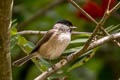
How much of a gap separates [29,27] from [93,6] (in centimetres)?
137

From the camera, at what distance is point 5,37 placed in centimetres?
236

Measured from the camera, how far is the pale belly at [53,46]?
3.71m

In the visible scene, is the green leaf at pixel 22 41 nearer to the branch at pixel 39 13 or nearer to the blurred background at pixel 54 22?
the blurred background at pixel 54 22

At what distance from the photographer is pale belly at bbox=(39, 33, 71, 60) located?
3.71 metres

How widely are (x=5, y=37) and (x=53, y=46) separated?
1.46 m

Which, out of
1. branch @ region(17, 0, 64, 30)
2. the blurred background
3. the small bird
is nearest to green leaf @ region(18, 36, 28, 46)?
the small bird

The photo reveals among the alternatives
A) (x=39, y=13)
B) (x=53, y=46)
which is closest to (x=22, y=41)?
(x=53, y=46)

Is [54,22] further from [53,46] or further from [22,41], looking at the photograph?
[22,41]

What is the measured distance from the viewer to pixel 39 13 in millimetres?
5555

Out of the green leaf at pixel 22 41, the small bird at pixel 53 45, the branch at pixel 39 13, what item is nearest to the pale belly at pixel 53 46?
the small bird at pixel 53 45

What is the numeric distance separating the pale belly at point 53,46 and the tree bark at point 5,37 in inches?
46.5

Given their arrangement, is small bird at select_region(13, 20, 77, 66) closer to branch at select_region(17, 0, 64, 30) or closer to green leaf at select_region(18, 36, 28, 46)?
green leaf at select_region(18, 36, 28, 46)

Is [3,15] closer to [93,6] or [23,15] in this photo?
[93,6]

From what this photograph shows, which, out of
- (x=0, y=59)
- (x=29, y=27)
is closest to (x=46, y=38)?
(x=0, y=59)
